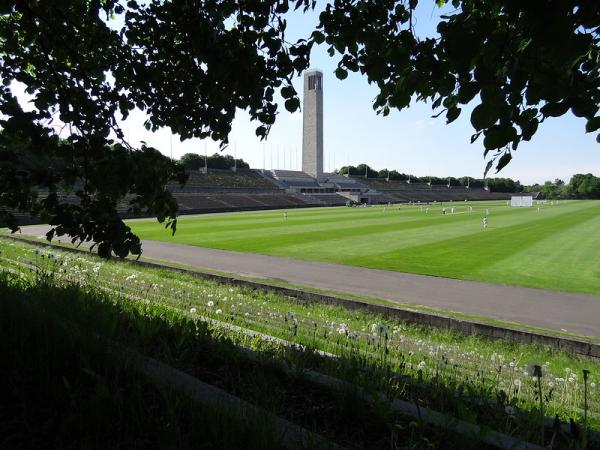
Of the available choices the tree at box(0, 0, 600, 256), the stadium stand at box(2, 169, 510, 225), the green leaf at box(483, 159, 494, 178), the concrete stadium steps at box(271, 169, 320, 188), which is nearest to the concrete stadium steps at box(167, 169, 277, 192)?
the stadium stand at box(2, 169, 510, 225)

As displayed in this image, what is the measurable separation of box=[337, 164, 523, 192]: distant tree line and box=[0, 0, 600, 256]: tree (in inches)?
6109

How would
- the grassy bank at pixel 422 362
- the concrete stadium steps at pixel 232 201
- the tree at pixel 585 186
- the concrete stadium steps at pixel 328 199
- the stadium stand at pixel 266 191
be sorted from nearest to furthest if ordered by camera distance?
1. the grassy bank at pixel 422 362
2. the concrete stadium steps at pixel 232 201
3. the stadium stand at pixel 266 191
4. the concrete stadium steps at pixel 328 199
5. the tree at pixel 585 186

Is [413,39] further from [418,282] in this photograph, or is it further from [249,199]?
[249,199]

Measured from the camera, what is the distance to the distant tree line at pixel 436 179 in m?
166

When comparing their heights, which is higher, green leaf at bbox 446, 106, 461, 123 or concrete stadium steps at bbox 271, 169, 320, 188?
concrete stadium steps at bbox 271, 169, 320, 188

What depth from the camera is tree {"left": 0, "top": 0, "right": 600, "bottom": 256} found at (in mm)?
2055

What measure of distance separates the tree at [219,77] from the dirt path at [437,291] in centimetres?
776

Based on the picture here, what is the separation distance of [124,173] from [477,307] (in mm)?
9878

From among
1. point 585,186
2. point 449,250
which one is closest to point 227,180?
point 449,250

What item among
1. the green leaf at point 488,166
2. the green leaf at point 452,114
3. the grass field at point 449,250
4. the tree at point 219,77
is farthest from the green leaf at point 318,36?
the grass field at point 449,250

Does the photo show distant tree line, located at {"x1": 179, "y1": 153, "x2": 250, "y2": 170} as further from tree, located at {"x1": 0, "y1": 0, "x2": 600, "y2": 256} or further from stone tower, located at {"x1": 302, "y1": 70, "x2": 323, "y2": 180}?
tree, located at {"x1": 0, "y1": 0, "x2": 600, "y2": 256}

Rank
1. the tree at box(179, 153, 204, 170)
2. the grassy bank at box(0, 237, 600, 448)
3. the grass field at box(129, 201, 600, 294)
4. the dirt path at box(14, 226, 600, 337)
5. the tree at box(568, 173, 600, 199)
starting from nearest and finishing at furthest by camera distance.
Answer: the grassy bank at box(0, 237, 600, 448), the dirt path at box(14, 226, 600, 337), the grass field at box(129, 201, 600, 294), the tree at box(179, 153, 204, 170), the tree at box(568, 173, 600, 199)

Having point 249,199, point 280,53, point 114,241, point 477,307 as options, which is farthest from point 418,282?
point 249,199

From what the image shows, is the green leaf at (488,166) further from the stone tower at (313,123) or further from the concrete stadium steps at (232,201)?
the stone tower at (313,123)
